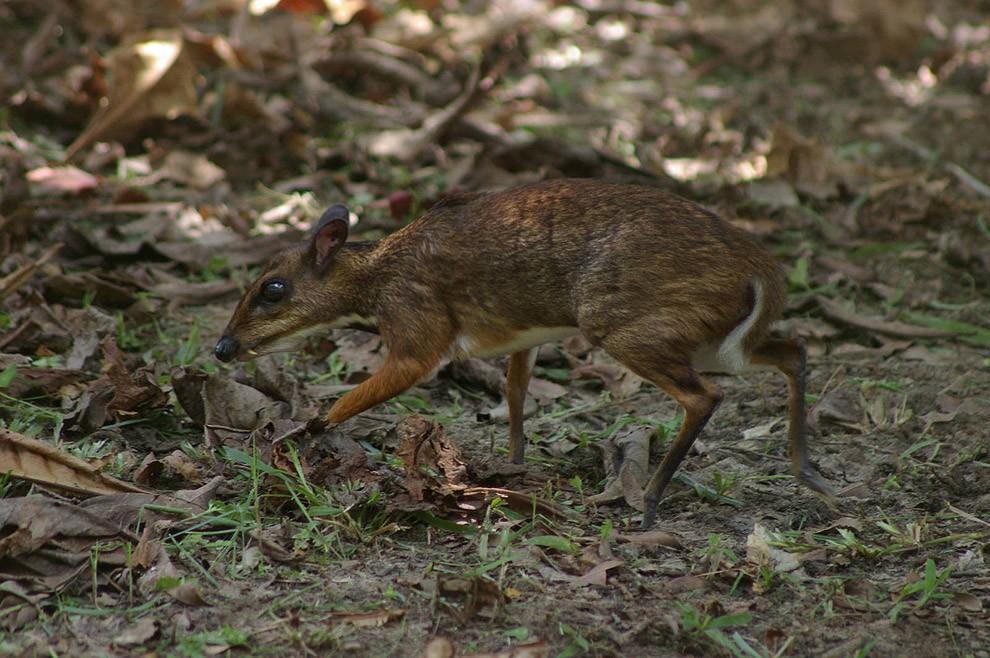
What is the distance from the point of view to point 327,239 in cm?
567

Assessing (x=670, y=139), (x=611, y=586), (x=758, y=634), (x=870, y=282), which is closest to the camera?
(x=758, y=634)

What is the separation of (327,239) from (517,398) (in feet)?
3.57

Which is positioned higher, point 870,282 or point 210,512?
point 210,512

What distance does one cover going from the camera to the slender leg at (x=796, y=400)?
5.15 meters

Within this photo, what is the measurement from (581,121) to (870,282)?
296 cm

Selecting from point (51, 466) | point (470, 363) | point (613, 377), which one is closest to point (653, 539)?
point (613, 377)

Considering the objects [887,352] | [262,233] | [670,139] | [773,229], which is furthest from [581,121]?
[887,352]

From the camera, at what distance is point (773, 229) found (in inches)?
308

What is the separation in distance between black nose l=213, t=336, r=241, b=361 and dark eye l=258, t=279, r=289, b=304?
23cm

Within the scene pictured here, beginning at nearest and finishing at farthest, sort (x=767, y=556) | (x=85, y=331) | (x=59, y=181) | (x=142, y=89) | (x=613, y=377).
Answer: (x=767, y=556), (x=85, y=331), (x=613, y=377), (x=59, y=181), (x=142, y=89)

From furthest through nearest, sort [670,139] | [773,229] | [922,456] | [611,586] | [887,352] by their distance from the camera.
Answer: [670,139]
[773,229]
[887,352]
[922,456]
[611,586]

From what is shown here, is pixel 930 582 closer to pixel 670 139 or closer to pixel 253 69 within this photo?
pixel 670 139

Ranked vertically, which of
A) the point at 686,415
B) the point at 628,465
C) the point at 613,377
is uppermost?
the point at 686,415

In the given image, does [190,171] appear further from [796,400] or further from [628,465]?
[796,400]
